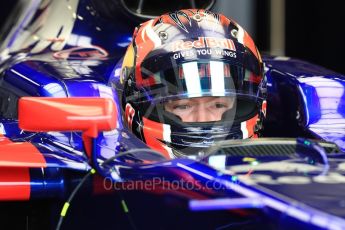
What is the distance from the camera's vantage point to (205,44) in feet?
8.18

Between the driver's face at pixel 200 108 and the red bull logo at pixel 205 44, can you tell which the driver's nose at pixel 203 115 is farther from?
the red bull logo at pixel 205 44

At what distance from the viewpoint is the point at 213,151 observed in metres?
1.90

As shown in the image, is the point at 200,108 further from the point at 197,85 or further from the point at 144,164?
the point at 144,164

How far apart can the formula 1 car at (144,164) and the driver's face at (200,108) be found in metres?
0.21

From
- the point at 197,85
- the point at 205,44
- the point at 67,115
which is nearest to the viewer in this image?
the point at 67,115

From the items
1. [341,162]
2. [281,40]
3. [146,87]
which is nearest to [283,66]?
[146,87]

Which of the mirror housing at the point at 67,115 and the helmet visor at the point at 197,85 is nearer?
the mirror housing at the point at 67,115

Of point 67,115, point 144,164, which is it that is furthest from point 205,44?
point 67,115

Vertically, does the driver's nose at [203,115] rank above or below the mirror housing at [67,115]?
below

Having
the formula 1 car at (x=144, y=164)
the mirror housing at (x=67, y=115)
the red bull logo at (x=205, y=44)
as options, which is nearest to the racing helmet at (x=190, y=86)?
the red bull logo at (x=205, y=44)

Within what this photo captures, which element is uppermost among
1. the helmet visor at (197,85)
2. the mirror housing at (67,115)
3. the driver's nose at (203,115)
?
the mirror housing at (67,115)

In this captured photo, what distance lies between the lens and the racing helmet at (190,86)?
2393mm

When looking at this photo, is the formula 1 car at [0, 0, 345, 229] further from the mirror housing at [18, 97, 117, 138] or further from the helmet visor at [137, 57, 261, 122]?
the helmet visor at [137, 57, 261, 122]

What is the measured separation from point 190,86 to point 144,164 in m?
0.58
